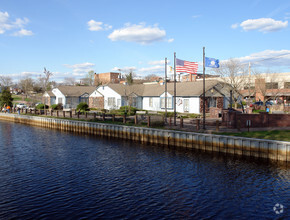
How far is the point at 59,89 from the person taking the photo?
64938 mm

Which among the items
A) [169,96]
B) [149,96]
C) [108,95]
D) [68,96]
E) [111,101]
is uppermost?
[68,96]

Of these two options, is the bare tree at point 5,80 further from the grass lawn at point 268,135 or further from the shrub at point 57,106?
the grass lawn at point 268,135

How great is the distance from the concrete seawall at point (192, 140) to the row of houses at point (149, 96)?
10.8m

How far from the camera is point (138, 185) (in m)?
14.6

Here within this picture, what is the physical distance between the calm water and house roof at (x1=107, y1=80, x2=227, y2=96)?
23.1 metres

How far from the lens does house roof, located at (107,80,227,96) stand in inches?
1746

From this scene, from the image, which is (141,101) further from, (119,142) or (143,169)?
(143,169)

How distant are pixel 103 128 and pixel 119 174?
16.8 meters

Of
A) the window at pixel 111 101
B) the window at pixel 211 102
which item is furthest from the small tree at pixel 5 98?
the window at pixel 211 102

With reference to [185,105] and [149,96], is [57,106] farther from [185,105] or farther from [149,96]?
[185,105]

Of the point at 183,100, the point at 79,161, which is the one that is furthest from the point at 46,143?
the point at 183,100

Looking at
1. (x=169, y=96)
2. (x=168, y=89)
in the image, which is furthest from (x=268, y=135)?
(x=168, y=89)

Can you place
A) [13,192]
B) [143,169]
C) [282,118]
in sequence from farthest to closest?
1. [282,118]
2. [143,169]
3. [13,192]

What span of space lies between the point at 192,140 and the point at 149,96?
28155 millimetres
